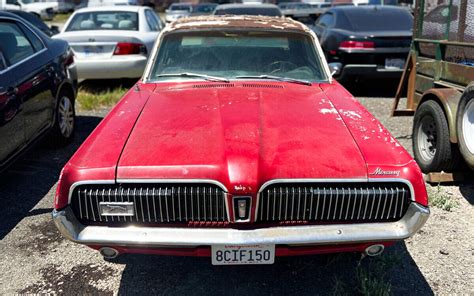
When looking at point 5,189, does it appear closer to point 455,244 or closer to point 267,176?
point 267,176

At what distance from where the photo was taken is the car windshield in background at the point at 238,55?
3.98 meters

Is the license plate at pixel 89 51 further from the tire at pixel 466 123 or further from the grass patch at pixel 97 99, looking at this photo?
the tire at pixel 466 123

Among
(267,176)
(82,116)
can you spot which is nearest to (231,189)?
(267,176)

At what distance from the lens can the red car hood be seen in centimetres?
247

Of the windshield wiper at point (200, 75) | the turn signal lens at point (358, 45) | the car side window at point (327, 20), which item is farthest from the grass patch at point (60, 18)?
the windshield wiper at point (200, 75)

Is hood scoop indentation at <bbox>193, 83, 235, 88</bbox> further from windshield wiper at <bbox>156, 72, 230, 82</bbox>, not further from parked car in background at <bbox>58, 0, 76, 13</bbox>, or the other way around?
parked car in background at <bbox>58, 0, 76, 13</bbox>

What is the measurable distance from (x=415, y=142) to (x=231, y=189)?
3372 mm

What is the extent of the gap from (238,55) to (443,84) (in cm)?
227

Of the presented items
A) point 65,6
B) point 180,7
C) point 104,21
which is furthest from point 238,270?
point 65,6

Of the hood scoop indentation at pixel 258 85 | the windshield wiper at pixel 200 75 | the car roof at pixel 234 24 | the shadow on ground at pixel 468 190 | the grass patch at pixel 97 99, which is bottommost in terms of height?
the shadow on ground at pixel 468 190

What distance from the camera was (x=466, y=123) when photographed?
4.06 metres

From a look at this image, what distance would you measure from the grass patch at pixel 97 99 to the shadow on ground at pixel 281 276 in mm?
4783

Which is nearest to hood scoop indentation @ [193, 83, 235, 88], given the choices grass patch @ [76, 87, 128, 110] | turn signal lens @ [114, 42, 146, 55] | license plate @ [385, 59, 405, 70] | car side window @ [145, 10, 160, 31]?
grass patch @ [76, 87, 128, 110]

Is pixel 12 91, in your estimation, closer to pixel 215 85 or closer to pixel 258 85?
pixel 215 85
